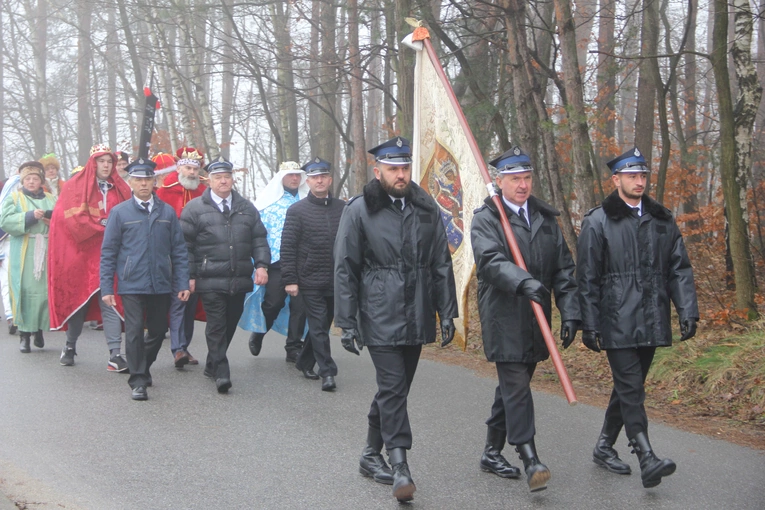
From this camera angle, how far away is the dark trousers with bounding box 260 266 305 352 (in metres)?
9.25

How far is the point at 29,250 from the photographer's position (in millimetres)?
10477

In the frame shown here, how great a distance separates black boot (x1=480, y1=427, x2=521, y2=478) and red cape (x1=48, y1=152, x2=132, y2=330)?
16.3 ft

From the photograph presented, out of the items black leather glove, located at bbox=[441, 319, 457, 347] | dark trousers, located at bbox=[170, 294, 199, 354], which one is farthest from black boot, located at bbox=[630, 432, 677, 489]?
dark trousers, located at bbox=[170, 294, 199, 354]

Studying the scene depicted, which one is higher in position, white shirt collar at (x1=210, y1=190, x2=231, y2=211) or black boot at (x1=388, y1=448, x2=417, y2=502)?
white shirt collar at (x1=210, y1=190, x2=231, y2=211)

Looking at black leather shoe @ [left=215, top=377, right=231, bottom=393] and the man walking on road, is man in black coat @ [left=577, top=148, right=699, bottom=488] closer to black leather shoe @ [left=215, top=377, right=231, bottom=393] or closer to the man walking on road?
black leather shoe @ [left=215, top=377, right=231, bottom=393]

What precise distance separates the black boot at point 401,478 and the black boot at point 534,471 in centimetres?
65

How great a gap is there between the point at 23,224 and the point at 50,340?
5.39 ft

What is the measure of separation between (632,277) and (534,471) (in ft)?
4.37

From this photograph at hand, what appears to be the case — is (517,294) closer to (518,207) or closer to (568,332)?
(568,332)

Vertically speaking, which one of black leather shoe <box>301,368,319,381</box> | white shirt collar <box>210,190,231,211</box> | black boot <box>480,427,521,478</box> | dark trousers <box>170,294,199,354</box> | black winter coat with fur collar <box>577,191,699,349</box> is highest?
white shirt collar <box>210,190,231,211</box>

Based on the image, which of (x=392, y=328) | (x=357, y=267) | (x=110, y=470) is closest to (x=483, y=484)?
(x=392, y=328)

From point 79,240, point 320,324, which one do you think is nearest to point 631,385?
point 320,324

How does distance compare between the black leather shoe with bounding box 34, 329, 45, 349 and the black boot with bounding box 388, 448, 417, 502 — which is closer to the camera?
the black boot with bounding box 388, 448, 417, 502

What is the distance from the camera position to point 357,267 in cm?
546
